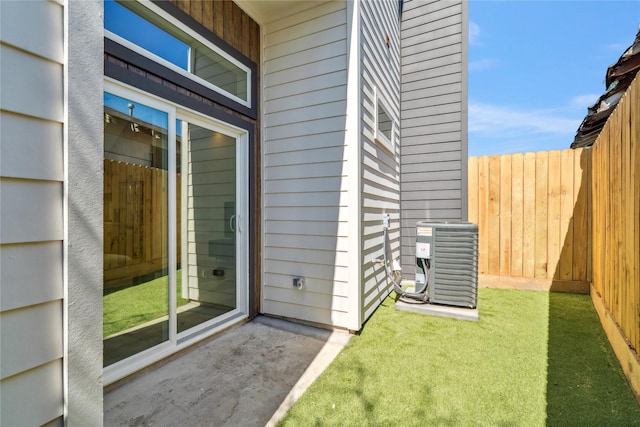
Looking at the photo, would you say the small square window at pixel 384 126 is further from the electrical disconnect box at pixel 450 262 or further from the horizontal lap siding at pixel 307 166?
the electrical disconnect box at pixel 450 262

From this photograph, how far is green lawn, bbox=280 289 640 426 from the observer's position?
5.60 ft

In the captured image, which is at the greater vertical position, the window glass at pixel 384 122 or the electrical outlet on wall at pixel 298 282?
the window glass at pixel 384 122

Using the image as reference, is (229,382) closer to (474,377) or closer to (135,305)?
(135,305)

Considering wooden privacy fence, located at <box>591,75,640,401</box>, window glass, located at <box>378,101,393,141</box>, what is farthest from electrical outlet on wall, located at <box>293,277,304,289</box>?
wooden privacy fence, located at <box>591,75,640,401</box>

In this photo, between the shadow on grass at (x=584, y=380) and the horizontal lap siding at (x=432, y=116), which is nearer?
the shadow on grass at (x=584, y=380)

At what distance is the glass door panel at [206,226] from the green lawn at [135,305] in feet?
0.60

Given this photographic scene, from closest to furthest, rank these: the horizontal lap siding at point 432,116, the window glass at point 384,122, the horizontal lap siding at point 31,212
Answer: the horizontal lap siding at point 31,212
the window glass at point 384,122
the horizontal lap siding at point 432,116

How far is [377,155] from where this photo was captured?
3.52 meters

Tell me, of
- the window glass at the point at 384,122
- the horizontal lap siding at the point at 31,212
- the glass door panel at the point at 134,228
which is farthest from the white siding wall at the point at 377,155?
the horizontal lap siding at the point at 31,212

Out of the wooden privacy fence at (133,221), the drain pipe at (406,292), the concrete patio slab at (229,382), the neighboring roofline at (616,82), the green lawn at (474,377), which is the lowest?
the concrete patio slab at (229,382)

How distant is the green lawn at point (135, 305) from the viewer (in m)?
2.06

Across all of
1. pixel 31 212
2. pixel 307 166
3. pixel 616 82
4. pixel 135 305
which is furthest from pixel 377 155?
pixel 31 212

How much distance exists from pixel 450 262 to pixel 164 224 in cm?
298

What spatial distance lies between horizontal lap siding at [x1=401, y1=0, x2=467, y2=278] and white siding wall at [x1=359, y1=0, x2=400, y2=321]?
0.80 feet
